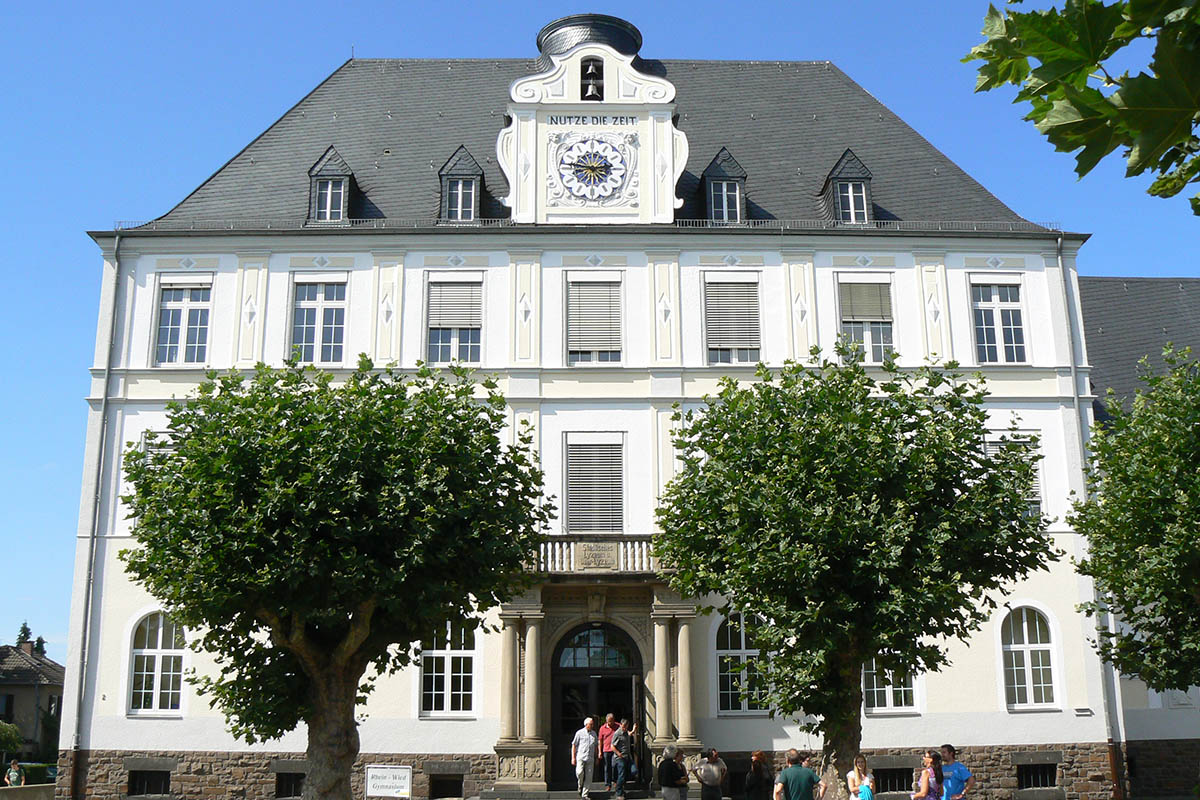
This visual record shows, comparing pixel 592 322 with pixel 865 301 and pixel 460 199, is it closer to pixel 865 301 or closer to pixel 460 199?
pixel 460 199

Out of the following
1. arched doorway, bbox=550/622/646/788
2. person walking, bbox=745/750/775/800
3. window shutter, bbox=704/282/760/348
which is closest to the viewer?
person walking, bbox=745/750/775/800

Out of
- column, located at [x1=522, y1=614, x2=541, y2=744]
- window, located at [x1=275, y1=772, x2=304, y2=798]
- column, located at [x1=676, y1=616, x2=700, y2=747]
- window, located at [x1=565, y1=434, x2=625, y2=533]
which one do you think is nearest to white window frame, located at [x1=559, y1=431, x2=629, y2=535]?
window, located at [x1=565, y1=434, x2=625, y2=533]

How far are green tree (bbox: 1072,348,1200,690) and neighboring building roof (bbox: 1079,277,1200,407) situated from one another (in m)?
10.2

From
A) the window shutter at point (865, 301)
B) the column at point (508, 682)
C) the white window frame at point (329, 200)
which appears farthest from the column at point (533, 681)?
the white window frame at point (329, 200)

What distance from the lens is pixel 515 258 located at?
29.5 meters

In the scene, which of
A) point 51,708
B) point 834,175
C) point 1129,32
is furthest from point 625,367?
point 51,708

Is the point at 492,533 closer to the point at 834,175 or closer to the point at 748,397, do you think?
the point at 748,397

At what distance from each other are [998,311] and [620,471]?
34.6 ft

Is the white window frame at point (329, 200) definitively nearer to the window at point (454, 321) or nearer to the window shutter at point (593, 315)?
the window at point (454, 321)

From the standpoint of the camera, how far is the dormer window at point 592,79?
3083cm

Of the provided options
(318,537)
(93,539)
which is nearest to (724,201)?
(318,537)

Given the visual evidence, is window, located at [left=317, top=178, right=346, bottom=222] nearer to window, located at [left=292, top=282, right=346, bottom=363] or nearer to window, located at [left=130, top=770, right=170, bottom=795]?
window, located at [left=292, top=282, right=346, bottom=363]

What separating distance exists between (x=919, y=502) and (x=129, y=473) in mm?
13539

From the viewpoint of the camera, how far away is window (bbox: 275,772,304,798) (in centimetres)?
2632
